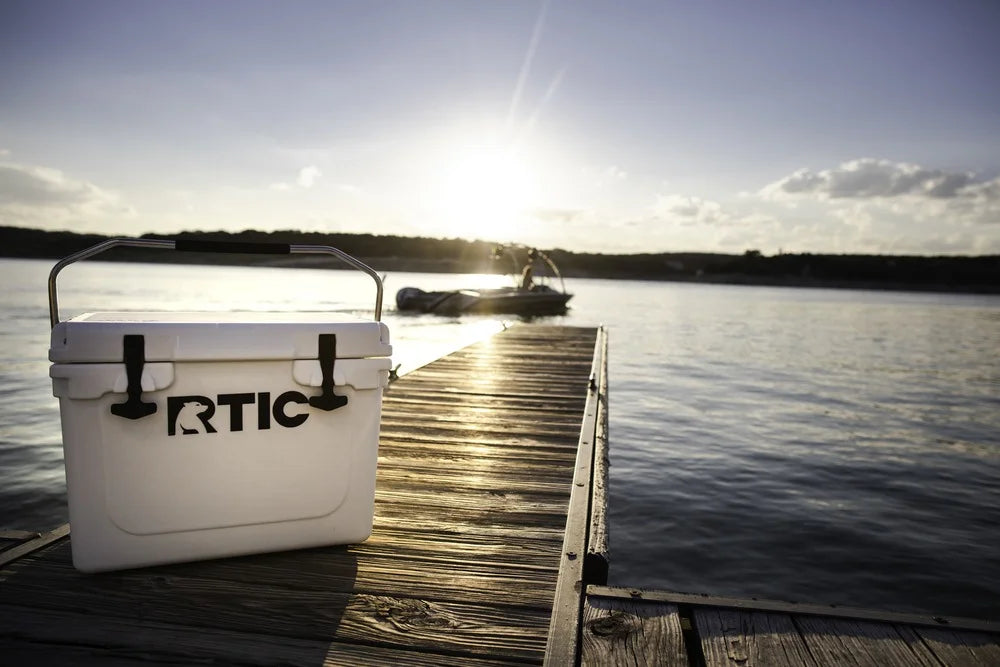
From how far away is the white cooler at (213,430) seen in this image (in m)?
2.32

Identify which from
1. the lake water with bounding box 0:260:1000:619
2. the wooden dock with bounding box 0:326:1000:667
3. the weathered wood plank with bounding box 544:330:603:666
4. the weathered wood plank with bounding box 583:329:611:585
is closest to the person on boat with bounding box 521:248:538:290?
the lake water with bounding box 0:260:1000:619

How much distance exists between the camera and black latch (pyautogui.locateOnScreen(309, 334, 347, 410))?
2.60 m

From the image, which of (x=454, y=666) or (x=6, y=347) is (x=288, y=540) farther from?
(x=6, y=347)

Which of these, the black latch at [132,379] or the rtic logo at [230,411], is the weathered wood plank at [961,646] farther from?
the black latch at [132,379]

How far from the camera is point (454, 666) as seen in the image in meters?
2.06

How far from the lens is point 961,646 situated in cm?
241

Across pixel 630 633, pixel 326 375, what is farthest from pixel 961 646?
pixel 326 375

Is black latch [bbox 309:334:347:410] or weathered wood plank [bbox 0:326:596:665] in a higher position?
black latch [bbox 309:334:347:410]

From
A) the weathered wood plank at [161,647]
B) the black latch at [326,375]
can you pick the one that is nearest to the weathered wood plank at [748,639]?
the weathered wood plank at [161,647]

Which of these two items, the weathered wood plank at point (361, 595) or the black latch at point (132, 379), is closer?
the weathered wood plank at point (361, 595)

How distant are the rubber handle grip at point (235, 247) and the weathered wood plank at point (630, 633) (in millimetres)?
1932

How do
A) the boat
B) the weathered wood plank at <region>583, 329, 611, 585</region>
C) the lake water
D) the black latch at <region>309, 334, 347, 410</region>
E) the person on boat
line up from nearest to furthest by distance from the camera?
the black latch at <region>309, 334, 347, 410</region> → the weathered wood plank at <region>583, 329, 611, 585</region> → the lake water → the boat → the person on boat

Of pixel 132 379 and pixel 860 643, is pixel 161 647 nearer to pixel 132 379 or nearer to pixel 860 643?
pixel 132 379

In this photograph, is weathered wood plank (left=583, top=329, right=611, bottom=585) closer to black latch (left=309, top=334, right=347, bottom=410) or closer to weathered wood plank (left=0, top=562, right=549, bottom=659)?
weathered wood plank (left=0, top=562, right=549, bottom=659)
